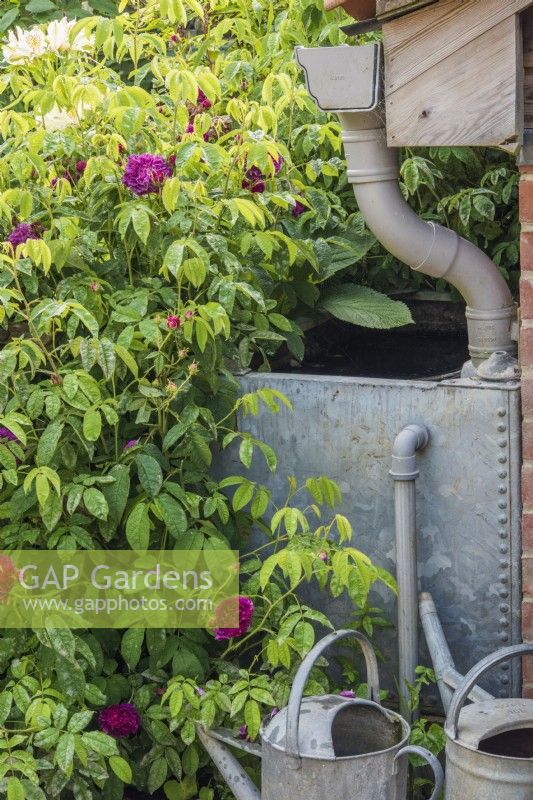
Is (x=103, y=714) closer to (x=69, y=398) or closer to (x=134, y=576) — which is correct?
(x=134, y=576)

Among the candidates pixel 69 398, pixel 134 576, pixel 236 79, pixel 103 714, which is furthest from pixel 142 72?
pixel 103 714

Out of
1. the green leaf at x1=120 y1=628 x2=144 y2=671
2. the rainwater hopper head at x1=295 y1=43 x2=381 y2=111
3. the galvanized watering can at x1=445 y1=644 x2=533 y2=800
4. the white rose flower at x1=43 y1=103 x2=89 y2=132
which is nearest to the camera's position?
the galvanized watering can at x1=445 y1=644 x2=533 y2=800

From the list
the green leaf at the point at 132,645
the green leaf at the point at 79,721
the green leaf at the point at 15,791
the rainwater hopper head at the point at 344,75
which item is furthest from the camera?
the green leaf at the point at 132,645

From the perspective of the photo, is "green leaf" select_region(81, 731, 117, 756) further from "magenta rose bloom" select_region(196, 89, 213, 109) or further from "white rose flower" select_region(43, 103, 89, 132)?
"magenta rose bloom" select_region(196, 89, 213, 109)

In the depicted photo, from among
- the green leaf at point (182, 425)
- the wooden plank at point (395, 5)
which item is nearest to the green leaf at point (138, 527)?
the green leaf at point (182, 425)

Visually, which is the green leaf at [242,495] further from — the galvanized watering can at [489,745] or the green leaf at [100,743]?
the galvanized watering can at [489,745]

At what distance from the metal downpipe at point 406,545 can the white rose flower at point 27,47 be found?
60.4 inches

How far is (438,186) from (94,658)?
83.4 inches

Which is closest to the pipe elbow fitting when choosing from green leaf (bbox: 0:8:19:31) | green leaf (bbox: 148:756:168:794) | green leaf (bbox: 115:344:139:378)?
green leaf (bbox: 115:344:139:378)

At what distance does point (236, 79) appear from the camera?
401 centimetres

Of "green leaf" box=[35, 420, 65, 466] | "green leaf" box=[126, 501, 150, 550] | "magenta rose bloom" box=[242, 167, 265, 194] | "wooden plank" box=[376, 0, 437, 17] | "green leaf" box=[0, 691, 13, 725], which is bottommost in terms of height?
"green leaf" box=[0, 691, 13, 725]

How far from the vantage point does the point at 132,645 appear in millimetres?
3113

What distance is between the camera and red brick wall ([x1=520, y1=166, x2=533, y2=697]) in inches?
115

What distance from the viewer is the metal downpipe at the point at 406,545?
3.15 m
